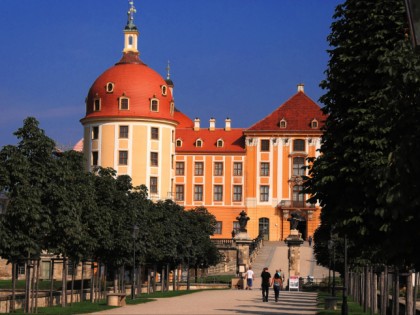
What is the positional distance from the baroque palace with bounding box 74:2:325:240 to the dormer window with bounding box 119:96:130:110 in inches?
1.9

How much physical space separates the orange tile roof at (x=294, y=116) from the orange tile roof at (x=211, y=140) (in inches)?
101

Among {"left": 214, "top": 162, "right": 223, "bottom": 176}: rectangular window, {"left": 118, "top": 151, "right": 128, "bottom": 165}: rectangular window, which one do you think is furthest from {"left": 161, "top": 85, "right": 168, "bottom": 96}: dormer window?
{"left": 214, "top": 162, "right": 223, "bottom": 176}: rectangular window

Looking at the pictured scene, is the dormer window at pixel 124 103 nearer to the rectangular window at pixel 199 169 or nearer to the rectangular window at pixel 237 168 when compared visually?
the rectangular window at pixel 199 169

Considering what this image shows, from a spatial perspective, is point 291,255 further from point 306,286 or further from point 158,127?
point 158,127

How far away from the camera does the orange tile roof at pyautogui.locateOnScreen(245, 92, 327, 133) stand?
351 feet

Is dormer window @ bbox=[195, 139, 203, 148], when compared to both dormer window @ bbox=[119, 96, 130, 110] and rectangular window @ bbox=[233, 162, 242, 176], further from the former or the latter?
dormer window @ bbox=[119, 96, 130, 110]

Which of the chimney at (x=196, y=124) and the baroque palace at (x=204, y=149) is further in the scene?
the chimney at (x=196, y=124)

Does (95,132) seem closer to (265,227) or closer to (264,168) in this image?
(264,168)

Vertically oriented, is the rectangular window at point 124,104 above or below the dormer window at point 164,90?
below

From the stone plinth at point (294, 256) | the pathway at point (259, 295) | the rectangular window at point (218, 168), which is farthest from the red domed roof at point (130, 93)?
the stone plinth at point (294, 256)

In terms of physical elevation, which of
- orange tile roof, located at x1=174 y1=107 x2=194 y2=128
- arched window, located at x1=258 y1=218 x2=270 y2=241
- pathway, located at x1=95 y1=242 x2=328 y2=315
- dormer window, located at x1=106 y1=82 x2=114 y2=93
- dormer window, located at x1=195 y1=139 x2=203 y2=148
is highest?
orange tile roof, located at x1=174 y1=107 x2=194 y2=128

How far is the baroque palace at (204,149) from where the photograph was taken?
316 feet

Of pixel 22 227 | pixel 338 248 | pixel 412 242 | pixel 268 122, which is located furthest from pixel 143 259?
pixel 268 122

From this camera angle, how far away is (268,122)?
10856 cm
